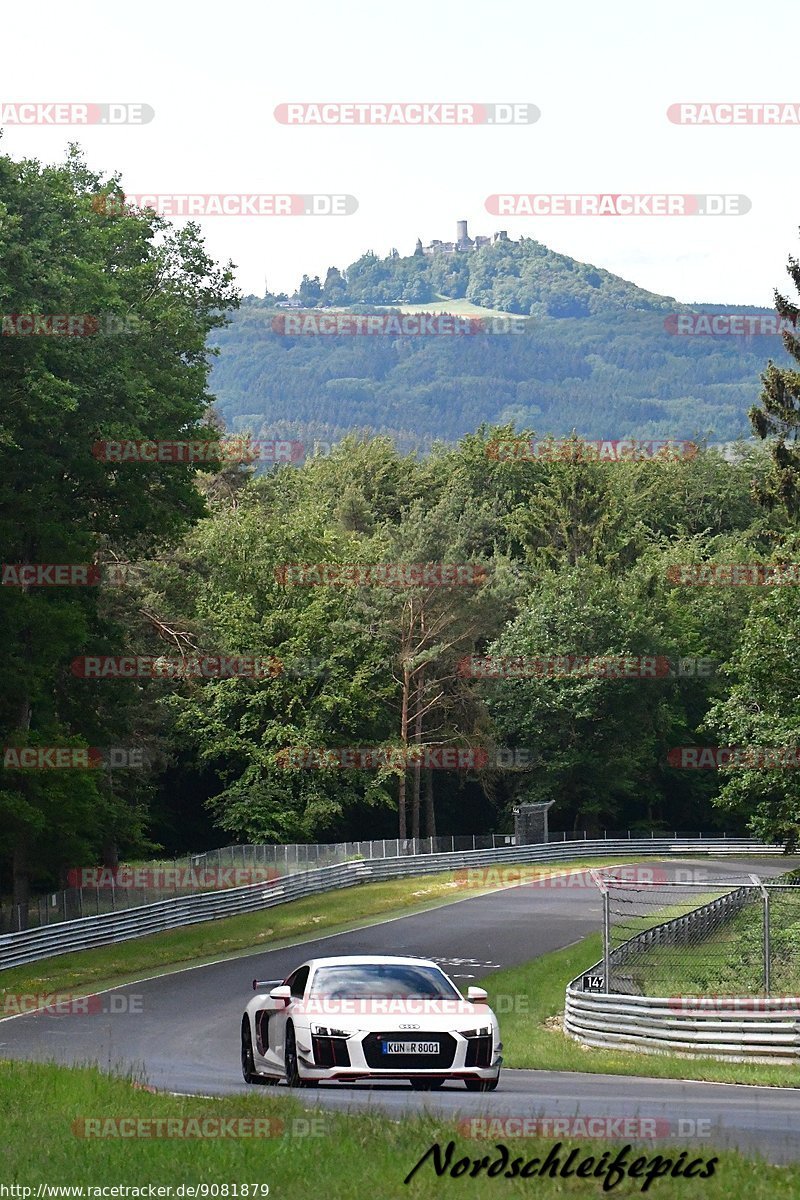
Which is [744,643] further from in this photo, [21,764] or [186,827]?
[186,827]

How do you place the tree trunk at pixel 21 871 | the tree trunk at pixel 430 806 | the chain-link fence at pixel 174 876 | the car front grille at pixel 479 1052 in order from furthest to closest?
the tree trunk at pixel 430 806, the tree trunk at pixel 21 871, the chain-link fence at pixel 174 876, the car front grille at pixel 479 1052

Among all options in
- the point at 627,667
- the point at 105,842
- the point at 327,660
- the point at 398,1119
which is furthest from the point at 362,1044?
the point at 627,667

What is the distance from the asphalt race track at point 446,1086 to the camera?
13648 millimetres

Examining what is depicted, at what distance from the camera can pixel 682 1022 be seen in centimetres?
2214

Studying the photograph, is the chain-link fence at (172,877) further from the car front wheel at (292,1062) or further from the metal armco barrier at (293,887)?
the car front wheel at (292,1062)

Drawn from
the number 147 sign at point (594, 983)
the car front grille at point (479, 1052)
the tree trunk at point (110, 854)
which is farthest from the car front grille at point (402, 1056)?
the tree trunk at point (110, 854)

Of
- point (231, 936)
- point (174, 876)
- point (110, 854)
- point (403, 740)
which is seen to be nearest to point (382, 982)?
point (231, 936)

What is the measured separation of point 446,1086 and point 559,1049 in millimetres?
8512

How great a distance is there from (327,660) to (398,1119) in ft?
203

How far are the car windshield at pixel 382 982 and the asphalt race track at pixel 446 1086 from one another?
877 mm

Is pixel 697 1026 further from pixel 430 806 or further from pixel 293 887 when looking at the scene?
pixel 430 806

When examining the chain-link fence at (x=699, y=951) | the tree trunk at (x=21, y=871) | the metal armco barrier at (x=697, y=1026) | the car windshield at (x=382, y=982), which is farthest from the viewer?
the tree trunk at (x=21, y=871)

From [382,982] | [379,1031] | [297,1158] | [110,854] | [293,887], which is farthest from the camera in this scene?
[293,887]

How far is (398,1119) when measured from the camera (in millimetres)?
12523
